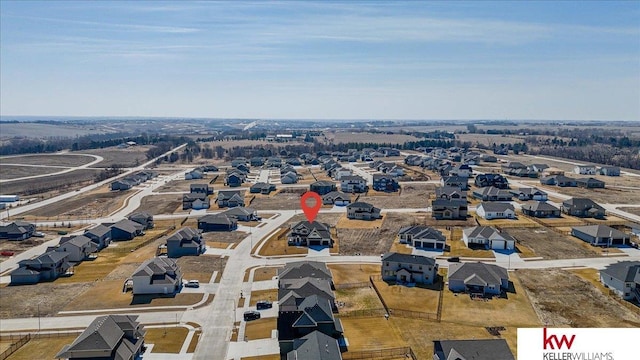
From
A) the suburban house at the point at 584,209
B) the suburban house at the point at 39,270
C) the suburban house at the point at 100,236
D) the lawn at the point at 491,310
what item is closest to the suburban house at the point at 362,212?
the lawn at the point at 491,310

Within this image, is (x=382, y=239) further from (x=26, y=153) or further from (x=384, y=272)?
(x=26, y=153)

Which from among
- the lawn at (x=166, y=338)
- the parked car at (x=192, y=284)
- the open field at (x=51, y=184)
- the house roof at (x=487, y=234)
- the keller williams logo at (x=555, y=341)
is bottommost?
the open field at (x=51, y=184)

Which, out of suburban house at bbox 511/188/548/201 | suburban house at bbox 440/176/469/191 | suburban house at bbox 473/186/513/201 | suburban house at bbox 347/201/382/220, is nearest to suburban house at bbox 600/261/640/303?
suburban house at bbox 347/201/382/220

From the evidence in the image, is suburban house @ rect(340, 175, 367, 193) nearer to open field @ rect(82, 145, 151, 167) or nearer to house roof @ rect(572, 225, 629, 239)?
house roof @ rect(572, 225, 629, 239)

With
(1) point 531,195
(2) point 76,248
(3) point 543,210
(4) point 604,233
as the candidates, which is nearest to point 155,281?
(2) point 76,248

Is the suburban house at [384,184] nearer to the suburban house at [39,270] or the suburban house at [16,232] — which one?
the suburban house at [16,232]

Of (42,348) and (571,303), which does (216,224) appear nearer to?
(42,348)
